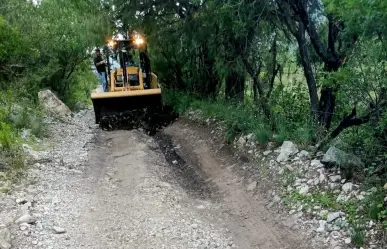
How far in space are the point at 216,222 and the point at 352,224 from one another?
5.70 ft

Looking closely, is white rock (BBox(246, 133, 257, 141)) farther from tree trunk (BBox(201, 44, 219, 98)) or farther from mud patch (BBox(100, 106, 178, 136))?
tree trunk (BBox(201, 44, 219, 98))

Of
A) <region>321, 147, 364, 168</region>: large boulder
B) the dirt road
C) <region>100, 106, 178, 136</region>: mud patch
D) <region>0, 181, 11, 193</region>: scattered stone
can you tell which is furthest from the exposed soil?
<region>0, 181, 11, 193</region>: scattered stone

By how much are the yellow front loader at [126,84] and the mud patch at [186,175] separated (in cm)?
239

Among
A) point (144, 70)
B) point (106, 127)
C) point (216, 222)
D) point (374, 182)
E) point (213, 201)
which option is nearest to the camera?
point (374, 182)

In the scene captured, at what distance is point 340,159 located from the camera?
16.8 feet

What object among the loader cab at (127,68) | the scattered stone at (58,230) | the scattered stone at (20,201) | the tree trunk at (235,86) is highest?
the loader cab at (127,68)

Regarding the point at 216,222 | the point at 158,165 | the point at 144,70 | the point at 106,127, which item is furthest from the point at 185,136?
the point at 216,222

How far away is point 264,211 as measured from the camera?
17.6 feet

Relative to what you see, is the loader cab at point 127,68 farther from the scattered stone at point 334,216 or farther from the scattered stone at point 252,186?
the scattered stone at point 334,216

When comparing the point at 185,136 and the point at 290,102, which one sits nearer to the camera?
the point at 290,102

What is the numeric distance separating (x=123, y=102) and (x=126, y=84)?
56 cm

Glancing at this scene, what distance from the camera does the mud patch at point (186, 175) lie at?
639 centimetres

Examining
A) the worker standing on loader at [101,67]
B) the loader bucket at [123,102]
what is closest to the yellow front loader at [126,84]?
the loader bucket at [123,102]

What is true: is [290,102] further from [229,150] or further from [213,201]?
[213,201]
